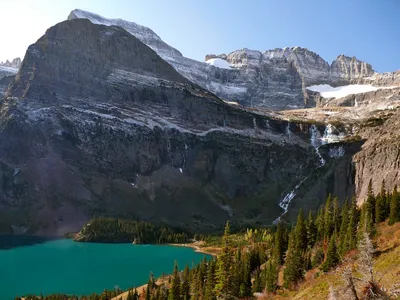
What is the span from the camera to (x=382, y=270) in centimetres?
3353

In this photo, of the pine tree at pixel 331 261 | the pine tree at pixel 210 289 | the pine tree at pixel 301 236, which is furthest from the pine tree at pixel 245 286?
the pine tree at pixel 331 261

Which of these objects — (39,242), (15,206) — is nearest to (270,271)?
(39,242)

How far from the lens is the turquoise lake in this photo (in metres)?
93.9

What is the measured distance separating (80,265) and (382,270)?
10045cm

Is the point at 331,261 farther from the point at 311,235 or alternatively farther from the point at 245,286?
the point at 311,235

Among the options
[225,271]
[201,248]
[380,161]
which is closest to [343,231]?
[225,271]

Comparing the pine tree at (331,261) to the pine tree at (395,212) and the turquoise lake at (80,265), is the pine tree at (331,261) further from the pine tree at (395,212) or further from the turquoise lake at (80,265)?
the turquoise lake at (80,265)

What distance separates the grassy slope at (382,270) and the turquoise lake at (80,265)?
196 ft

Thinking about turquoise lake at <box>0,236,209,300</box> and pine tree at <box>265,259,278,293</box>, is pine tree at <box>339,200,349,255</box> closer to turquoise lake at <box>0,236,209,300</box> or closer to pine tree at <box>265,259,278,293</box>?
pine tree at <box>265,259,278,293</box>

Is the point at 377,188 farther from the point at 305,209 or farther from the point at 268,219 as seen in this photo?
the point at 268,219

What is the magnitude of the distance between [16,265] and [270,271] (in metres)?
86.3

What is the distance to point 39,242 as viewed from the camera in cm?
15362

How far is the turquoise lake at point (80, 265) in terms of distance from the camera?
93.9 meters

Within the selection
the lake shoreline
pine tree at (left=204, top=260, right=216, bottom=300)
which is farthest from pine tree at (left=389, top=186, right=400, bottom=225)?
the lake shoreline
